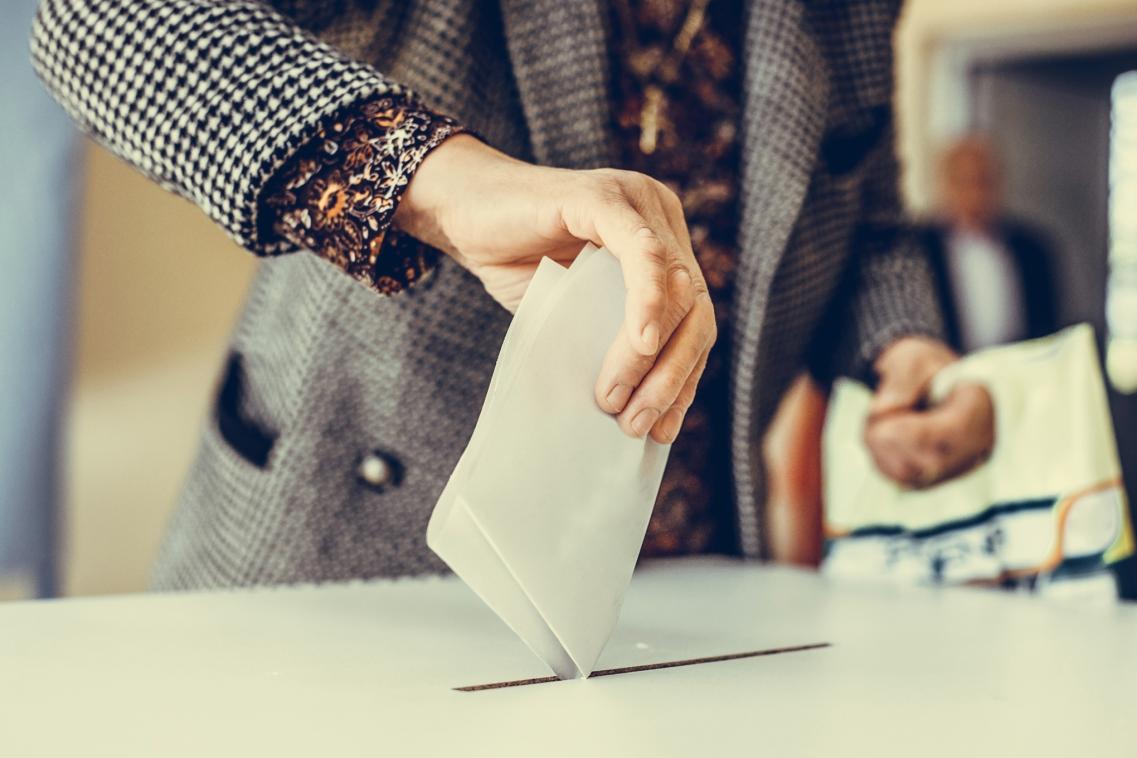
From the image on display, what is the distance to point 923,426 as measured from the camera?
931 mm

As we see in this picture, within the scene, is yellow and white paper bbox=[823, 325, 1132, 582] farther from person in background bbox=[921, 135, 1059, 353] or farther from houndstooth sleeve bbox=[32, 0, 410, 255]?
person in background bbox=[921, 135, 1059, 353]

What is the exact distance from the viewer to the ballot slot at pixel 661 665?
50 cm

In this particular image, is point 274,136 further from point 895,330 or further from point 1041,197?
point 1041,197

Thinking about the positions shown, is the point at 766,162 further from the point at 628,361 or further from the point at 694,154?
the point at 628,361

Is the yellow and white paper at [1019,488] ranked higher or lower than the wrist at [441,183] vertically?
lower

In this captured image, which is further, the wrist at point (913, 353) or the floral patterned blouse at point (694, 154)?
the wrist at point (913, 353)

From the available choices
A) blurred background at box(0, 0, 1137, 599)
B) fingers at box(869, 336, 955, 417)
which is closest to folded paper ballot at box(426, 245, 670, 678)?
fingers at box(869, 336, 955, 417)

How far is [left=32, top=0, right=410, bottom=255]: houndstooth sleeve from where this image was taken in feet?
2.06

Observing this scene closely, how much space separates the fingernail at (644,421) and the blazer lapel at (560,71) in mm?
342

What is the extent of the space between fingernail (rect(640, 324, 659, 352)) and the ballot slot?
0.16 m

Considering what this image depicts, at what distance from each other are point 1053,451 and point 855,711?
0.48 m

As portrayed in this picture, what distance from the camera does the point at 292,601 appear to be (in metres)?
0.71

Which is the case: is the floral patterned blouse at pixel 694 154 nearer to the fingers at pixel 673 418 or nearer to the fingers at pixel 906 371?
the fingers at pixel 906 371

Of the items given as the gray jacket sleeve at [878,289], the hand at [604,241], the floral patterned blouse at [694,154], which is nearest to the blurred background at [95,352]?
the gray jacket sleeve at [878,289]
